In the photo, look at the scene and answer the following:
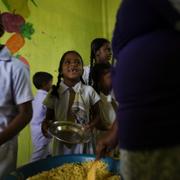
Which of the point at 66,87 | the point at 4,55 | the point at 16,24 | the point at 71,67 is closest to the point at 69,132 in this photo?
the point at 66,87

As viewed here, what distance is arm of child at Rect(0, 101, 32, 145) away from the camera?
1348 mm

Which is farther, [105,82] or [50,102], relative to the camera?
[105,82]

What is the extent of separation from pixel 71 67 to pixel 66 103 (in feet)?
0.83

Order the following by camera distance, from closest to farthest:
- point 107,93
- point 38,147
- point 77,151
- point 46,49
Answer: point 77,151 → point 107,93 → point 38,147 → point 46,49

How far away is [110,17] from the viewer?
4219mm

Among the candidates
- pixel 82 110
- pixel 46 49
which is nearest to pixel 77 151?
pixel 82 110

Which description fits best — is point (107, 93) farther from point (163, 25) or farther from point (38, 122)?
point (163, 25)

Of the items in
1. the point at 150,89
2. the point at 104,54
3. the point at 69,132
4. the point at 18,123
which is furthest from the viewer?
the point at 104,54

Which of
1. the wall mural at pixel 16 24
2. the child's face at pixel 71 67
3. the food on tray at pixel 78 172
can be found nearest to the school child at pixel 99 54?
the child's face at pixel 71 67

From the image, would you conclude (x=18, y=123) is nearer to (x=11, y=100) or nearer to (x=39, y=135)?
(x=11, y=100)

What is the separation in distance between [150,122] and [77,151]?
1.31m

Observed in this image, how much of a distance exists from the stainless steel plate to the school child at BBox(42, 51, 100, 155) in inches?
3.1

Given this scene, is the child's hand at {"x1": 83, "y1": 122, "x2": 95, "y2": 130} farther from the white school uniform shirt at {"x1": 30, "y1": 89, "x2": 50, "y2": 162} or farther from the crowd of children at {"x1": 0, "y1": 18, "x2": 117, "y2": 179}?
the white school uniform shirt at {"x1": 30, "y1": 89, "x2": 50, "y2": 162}

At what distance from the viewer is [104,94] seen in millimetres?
2383
